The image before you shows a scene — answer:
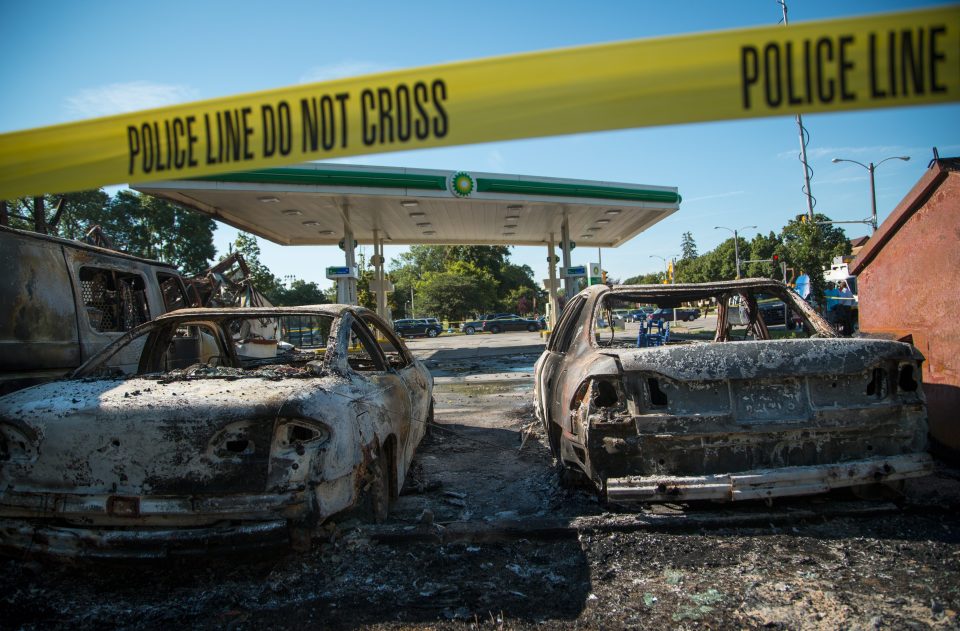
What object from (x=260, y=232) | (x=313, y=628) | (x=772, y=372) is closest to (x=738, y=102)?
(x=772, y=372)

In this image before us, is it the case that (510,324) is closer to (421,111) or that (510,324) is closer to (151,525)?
(151,525)

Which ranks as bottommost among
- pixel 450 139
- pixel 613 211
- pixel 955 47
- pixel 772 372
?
pixel 772 372

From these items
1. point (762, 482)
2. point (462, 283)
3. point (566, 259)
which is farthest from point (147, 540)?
point (462, 283)

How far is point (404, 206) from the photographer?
18172 millimetres

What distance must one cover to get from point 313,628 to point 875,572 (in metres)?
2.60

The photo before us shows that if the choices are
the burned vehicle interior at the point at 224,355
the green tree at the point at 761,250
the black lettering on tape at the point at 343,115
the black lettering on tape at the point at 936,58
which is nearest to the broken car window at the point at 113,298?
the burned vehicle interior at the point at 224,355

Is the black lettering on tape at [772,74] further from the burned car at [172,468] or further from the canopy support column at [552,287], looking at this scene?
the canopy support column at [552,287]

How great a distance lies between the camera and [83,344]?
5027 mm

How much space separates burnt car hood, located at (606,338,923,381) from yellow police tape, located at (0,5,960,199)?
4.82 ft

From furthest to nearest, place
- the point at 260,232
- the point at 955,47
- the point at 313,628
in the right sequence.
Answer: the point at 260,232
the point at 313,628
the point at 955,47

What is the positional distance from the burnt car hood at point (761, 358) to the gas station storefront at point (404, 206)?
1326cm

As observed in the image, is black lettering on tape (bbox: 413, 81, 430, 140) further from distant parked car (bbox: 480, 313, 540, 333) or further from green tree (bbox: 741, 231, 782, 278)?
green tree (bbox: 741, 231, 782, 278)

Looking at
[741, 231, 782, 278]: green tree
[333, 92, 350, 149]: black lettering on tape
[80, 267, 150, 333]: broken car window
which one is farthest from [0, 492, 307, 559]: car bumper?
[741, 231, 782, 278]: green tree

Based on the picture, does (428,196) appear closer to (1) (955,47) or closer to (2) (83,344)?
(2) (83,344)
